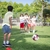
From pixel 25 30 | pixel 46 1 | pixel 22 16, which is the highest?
pixel 46 1

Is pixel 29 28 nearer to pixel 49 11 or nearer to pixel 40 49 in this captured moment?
pixel 40 49

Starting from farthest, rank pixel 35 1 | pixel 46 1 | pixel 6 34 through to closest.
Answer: pixel 35 1, pixel 46 1, pixel 6 34

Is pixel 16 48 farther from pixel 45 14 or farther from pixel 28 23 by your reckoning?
pixel 45 14

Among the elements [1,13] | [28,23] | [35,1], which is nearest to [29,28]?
[28,23]

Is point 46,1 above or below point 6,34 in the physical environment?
above

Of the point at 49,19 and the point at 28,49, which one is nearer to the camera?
the point at 28,49

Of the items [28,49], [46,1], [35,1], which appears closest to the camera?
[28,49]

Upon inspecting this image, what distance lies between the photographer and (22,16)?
1877 centimetres

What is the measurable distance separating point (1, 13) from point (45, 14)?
525 inches

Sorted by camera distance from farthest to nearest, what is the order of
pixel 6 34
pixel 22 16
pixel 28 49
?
pixel 22 16, pixel 6 34, pixel 28 49

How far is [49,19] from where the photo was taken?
1484 inches

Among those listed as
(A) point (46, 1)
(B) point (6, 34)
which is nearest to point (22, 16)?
(B) point (6, 34)

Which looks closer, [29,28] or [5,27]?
[5,27]

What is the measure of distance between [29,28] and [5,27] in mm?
9829
